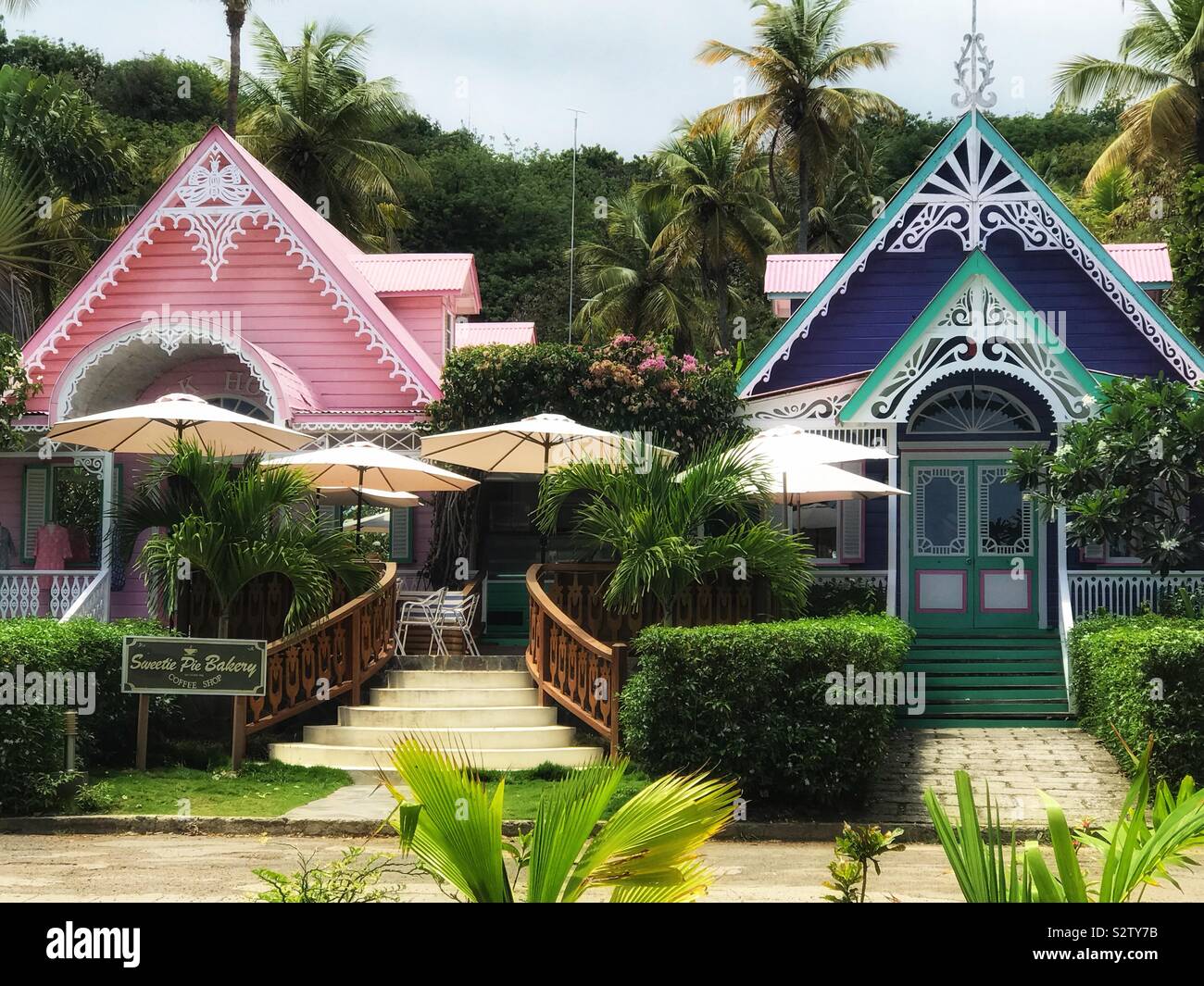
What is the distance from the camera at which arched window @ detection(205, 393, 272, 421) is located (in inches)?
815

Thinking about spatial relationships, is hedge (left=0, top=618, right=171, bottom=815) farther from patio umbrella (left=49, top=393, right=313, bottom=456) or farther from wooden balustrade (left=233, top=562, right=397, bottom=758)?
patio umbrella (left=49, top=393, right=313, bottom=456)

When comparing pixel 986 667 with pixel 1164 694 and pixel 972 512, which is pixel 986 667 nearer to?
pixel 972 512

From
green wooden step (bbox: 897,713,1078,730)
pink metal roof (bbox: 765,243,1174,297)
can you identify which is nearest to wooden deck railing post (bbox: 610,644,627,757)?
green wooden step (bbox: 897,713,1078,730)

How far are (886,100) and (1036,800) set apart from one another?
28.9 m

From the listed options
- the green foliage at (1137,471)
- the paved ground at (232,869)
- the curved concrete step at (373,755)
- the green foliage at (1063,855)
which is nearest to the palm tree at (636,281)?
the green foliage at (1137,471)

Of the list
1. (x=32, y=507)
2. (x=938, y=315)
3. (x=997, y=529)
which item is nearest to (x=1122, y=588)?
Answer: (x=997, y=529)

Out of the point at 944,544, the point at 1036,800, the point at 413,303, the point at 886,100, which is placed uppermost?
the point at 886,100

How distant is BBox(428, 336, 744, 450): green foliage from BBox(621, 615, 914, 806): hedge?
6.78 m

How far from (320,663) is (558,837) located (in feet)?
34.0

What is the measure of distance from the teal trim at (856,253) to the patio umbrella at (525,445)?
3.69 m

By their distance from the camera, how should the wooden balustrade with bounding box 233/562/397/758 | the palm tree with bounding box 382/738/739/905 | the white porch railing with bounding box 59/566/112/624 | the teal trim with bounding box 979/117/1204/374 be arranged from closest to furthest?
1. the palm tree with bounding box 382/738/739/905
2. the wooden balustrade with bounding box 233/562/397/758
3. the white porch railing with bounding box 59/566/112/624
4. the teal trim with bounding box 979/117/1204/374

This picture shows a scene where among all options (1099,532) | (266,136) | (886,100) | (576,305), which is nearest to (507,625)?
(1099,532)

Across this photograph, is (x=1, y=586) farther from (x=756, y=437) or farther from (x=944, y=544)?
(x=944, y=544)
